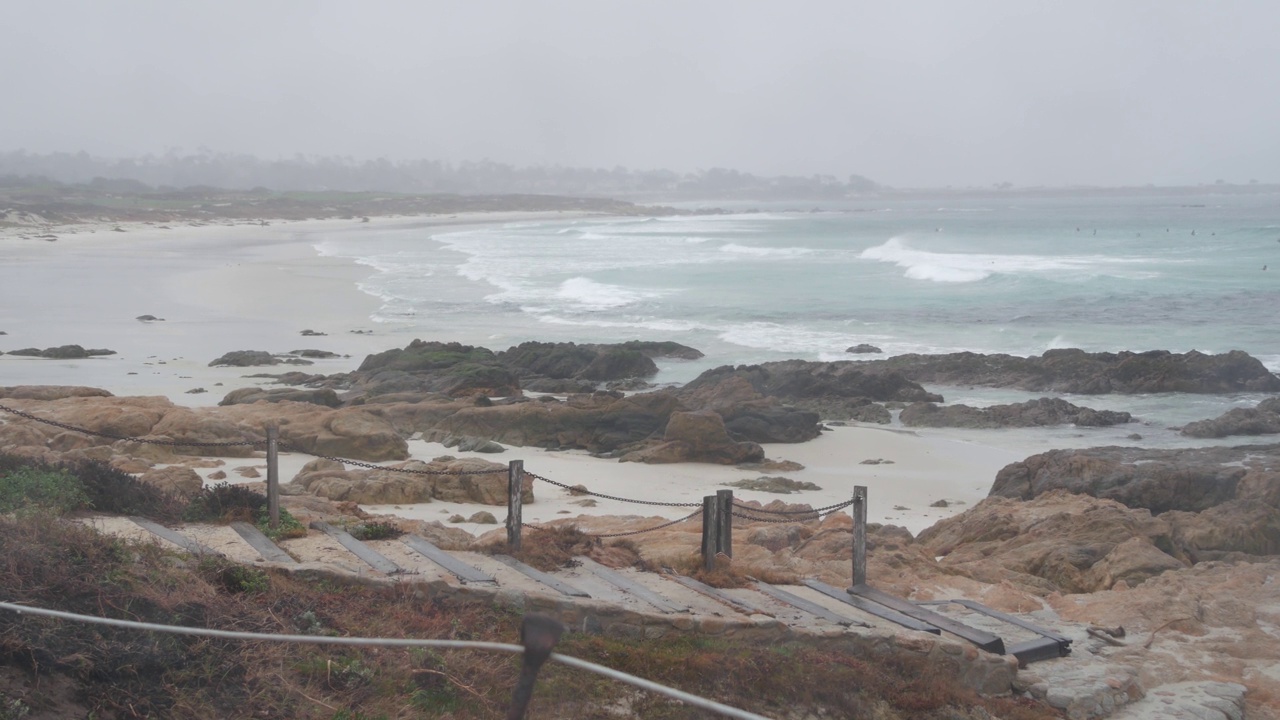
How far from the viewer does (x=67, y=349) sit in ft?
82.2

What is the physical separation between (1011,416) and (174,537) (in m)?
16.2

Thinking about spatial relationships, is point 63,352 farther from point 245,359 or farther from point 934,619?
point 934,619

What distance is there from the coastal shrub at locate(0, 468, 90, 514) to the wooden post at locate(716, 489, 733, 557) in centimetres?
499

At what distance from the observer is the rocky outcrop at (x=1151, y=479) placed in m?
12.7

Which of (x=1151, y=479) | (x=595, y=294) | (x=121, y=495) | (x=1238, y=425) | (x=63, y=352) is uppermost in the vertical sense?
(x=121, y=495)

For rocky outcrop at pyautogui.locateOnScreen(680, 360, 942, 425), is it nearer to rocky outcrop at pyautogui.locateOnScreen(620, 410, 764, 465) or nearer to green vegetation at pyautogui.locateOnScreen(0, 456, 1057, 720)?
rocky outcrop at pyautogui.locateOnScreen(620, 410, 764, 465)

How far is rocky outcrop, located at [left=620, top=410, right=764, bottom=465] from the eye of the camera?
16641 mm

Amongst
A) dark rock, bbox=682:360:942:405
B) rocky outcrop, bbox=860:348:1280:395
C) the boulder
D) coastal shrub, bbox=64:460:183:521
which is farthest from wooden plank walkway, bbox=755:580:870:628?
rocky outcrop, bbox=860:348:1280:395

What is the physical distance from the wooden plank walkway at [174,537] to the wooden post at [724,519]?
3.88 meters

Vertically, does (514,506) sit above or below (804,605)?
above

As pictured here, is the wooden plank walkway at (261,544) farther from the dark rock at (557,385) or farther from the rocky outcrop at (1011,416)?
the rocky outcrop at (1011,416)

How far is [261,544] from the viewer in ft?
26.7

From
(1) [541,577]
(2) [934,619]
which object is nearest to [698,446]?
(2) [934,619]

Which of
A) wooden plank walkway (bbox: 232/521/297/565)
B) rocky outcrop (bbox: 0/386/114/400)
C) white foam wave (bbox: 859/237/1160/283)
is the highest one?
white foam wave (bbox: 859/237/1160/283)
